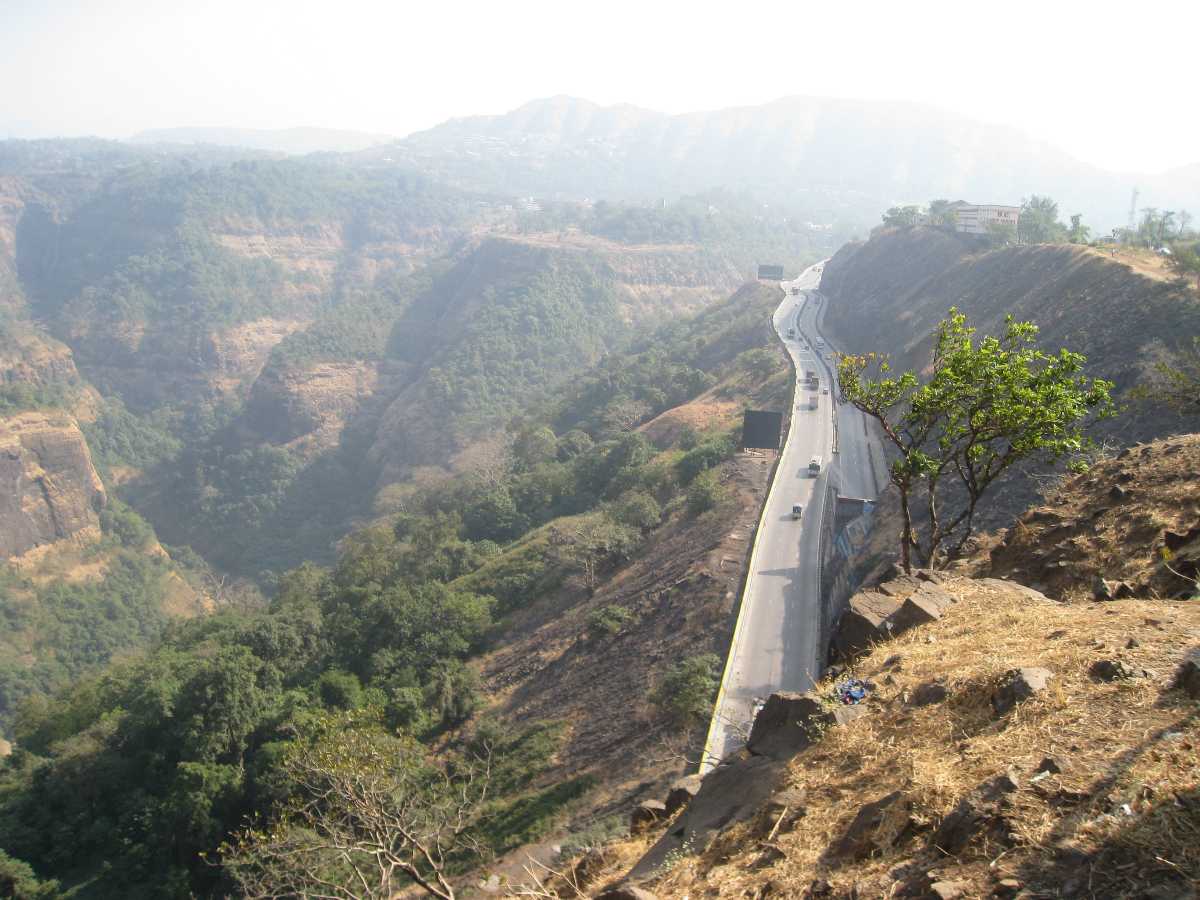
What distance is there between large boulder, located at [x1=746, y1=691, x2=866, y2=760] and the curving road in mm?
1178

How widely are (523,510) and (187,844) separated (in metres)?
29.0

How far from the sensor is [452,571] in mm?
42250

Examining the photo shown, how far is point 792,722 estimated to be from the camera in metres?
10.2

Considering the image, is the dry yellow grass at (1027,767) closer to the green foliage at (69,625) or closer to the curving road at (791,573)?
the curving road at (791,573)

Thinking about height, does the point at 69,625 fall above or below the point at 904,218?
below

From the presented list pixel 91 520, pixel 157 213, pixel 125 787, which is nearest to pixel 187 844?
pixel 125 787

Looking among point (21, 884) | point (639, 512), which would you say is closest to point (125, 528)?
point (21, 884)

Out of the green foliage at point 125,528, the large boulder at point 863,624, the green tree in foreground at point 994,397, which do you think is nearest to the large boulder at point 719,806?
the large boulder at point 863,624

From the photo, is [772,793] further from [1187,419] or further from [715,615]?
[1187,419]

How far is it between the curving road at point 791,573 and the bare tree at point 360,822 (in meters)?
6.26

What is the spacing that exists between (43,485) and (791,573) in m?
83.1

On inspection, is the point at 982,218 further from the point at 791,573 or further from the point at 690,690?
the point at 690,690

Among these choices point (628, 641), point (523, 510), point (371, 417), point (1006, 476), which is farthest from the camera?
point (371, 417)

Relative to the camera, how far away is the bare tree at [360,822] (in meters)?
12.5
